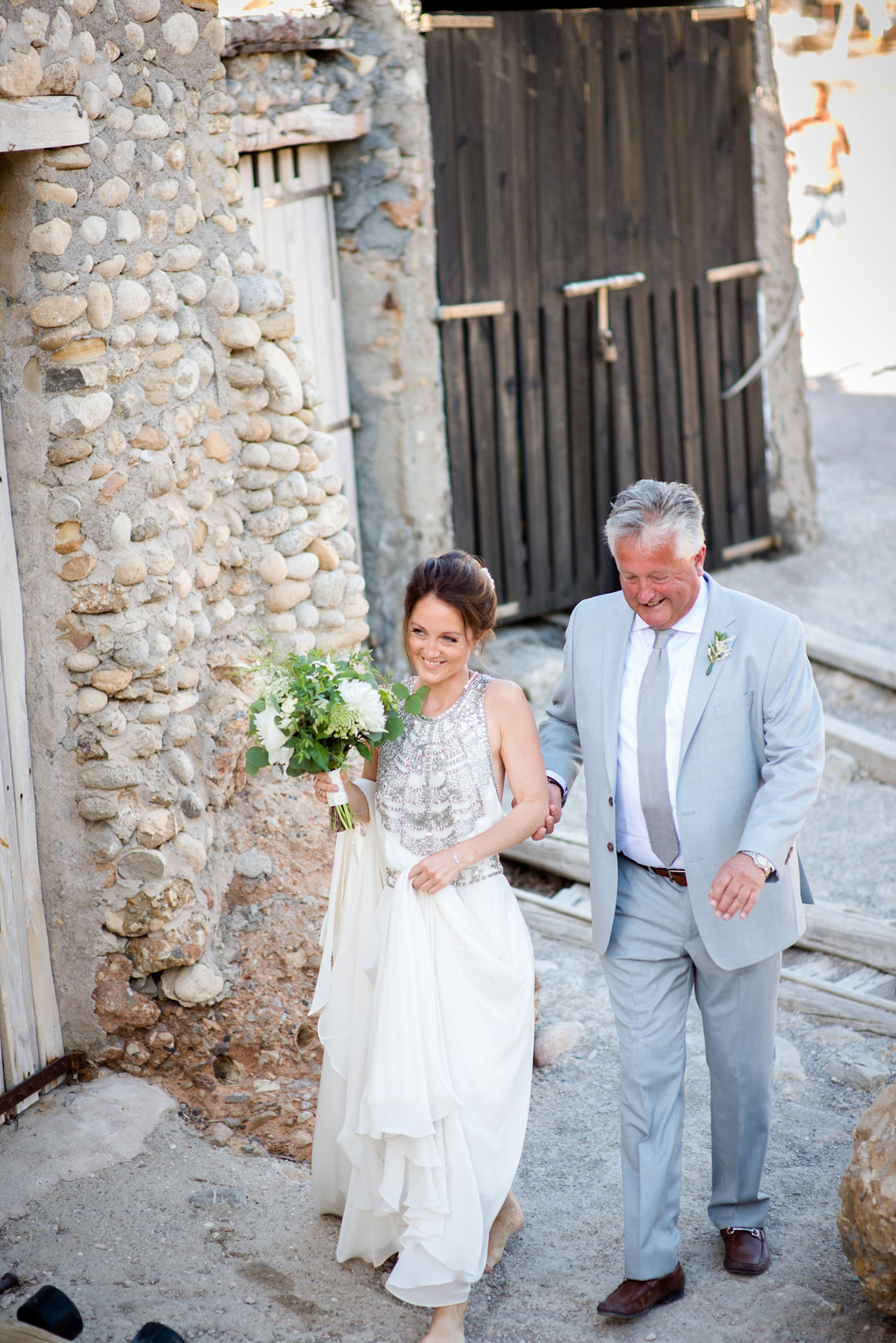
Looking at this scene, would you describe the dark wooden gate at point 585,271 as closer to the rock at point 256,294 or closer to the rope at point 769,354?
the rope at point 769,354

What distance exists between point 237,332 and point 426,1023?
2335 mm

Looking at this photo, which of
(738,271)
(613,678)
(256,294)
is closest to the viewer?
(613,678)

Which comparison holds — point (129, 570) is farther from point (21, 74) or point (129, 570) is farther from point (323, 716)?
point (21, 74)

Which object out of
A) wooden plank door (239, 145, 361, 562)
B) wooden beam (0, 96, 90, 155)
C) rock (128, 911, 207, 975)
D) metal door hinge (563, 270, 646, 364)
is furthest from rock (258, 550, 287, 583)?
metal door hinge (563, 270, 646, 364)

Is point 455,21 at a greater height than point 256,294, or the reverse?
point 455,21

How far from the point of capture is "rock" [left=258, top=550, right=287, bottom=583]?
4.33 meters

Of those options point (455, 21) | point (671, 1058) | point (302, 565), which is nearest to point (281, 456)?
point (302, 565)

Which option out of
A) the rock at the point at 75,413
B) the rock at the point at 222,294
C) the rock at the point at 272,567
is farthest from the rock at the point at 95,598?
the rock at the point at 222,294

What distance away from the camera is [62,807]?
12.6 ft

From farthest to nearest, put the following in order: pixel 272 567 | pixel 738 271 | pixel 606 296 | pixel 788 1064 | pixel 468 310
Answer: pixel 738 271, pixel 606 296, pixel 468 310, pixel 788 1064, pixel 272 567

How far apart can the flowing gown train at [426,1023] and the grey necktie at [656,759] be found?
0.40m

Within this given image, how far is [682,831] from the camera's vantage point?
3.20m

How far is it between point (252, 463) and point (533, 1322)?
2.75m

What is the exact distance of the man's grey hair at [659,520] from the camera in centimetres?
312
